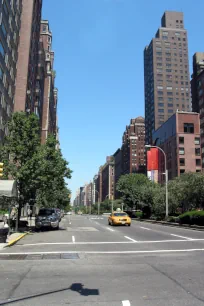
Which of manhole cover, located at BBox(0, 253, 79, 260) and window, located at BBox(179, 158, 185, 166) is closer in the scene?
manhole cover, located at BBox(0, 253, 79, 260)

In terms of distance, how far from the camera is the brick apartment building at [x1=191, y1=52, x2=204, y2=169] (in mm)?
102106

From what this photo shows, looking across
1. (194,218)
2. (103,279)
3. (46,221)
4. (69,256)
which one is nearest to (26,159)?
(46,221)

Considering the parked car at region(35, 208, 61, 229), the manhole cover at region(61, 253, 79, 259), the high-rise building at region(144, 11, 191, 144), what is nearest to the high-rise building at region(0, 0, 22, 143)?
the parked car at region(35, 208, 61, 229)

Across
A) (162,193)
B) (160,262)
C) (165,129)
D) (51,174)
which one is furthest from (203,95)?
(160,262)

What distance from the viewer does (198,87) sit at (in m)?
105

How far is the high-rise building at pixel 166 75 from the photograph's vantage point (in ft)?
504

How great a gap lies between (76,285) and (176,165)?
10399cm

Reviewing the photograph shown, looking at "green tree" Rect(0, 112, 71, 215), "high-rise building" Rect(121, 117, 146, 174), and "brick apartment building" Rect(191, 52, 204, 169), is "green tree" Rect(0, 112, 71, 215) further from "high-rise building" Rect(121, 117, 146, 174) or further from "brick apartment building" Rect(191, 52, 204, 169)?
"high-rise building" Rect(121, 117, 146, 174)

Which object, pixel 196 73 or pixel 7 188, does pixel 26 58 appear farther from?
pixel 196 73

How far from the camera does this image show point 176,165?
10762 cm

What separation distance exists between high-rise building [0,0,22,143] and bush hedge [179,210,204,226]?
982 inches

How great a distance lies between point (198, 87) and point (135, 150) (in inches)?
2774

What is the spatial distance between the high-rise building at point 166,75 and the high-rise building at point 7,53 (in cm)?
10638

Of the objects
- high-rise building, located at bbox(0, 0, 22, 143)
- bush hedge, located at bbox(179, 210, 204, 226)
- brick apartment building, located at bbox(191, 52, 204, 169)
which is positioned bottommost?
bush hedge, located at bbox(179, 210, 204, 226)
